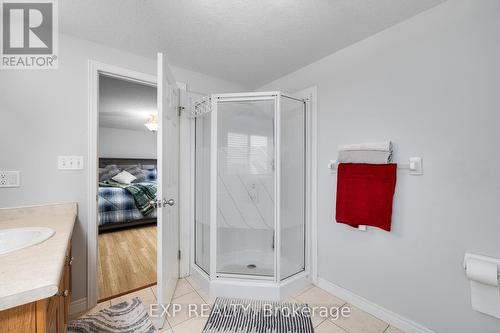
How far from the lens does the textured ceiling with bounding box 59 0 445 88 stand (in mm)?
1430

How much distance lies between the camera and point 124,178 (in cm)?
518

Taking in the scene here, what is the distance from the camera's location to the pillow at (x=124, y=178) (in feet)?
16.8

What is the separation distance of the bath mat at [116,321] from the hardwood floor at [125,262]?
230 millimetres

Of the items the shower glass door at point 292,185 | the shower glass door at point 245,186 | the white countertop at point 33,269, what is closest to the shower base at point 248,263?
the shower glass door at point 245,186

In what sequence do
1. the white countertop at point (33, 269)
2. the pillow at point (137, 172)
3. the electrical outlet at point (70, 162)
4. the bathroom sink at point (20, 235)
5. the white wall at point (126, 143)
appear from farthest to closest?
1. the white wall at point (126, 143)
2. the pillow at point (137, 172)
3. the electrical outlet at point (70, 162)
4. the bathroom sink at point (20, 235)
5. the white countertop at point (33, 269)

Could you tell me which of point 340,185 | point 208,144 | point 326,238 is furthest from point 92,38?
point 326,238

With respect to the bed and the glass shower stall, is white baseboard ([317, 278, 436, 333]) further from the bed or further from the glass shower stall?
the bed

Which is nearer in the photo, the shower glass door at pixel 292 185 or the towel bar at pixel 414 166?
the towel bar at pixel 414 166

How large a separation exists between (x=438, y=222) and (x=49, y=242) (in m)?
2.17

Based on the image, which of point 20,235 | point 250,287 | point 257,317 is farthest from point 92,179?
point 257,317

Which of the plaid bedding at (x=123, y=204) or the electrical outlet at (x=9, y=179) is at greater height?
the electrical outlet at (x=9, y=179)

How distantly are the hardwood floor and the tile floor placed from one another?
180 millimetres

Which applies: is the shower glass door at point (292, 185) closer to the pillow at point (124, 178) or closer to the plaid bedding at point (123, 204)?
the plaid bedding at point (123, 204)

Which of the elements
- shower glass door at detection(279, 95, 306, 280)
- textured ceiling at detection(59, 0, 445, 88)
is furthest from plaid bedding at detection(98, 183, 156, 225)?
textured ceiling at detection(59, 0, 445, 88)
